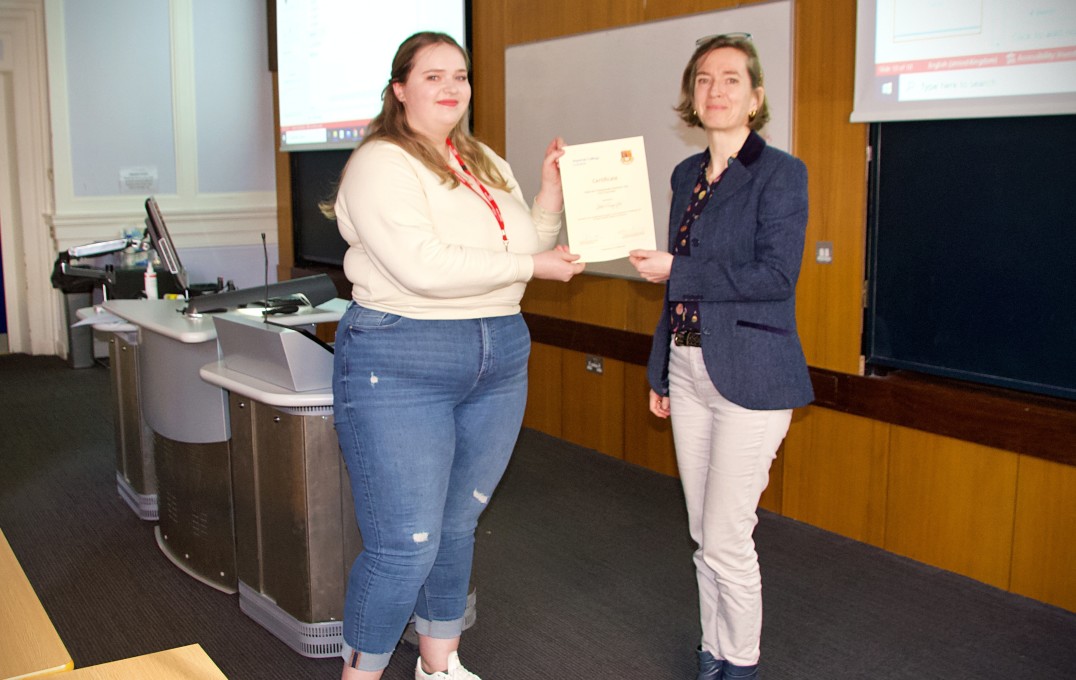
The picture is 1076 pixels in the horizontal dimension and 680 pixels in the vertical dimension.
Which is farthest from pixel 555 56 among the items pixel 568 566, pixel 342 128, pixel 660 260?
pixel 660 260

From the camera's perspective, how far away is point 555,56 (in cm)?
461

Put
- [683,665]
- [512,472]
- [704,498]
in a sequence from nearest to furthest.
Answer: [704,498] → [683,665] → [512,472]

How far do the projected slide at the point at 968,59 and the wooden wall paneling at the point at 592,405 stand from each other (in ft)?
5.80

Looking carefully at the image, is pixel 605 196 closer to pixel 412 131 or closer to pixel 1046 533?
pixel 412 131

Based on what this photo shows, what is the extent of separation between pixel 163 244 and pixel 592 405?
2.06 m

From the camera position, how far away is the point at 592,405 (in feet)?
15.6

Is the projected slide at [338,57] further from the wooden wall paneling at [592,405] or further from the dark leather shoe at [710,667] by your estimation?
the dark leather shoe at [710,667]

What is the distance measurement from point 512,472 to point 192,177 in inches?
164

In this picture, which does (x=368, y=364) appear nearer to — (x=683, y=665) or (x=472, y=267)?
(x=472, y=267)

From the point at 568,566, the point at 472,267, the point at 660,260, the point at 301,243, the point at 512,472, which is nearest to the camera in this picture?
the point at 472,267

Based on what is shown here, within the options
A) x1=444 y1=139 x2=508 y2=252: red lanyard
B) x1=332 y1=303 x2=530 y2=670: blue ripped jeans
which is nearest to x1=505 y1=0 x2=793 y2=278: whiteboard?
x1=444 y1=139 x2=508 y2=252: red lanyard

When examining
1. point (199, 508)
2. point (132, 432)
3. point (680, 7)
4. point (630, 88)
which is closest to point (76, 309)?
point (132, 432)

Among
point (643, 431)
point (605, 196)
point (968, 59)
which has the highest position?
point (968, 59)

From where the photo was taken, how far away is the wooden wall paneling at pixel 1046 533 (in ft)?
9.78
